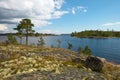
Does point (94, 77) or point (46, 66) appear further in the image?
point (46, 66)

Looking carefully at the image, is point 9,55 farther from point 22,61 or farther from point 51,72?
point 51,72

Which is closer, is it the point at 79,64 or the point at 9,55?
the point at 79,64

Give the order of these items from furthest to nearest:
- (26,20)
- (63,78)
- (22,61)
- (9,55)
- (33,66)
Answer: (26,20)
(9,55)
(22,61)
(33,66)
(63,78)

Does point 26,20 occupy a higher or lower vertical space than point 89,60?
higher

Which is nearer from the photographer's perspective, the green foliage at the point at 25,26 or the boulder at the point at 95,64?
the boulder at the point at 95,64

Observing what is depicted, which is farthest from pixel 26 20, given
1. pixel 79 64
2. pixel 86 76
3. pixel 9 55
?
pixel 86 76

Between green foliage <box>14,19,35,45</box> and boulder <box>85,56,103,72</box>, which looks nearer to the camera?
boulder <box>85,56,103,72</box>

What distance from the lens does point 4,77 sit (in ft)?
72.9

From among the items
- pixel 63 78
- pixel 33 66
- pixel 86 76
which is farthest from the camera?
pixel 33 66

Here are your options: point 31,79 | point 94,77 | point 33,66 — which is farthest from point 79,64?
point 31,79

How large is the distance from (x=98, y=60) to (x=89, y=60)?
62.3 inches

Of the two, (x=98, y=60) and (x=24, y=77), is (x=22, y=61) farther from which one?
(x=98, y=60)

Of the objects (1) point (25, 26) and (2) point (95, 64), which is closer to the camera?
(2) point (95, 64)

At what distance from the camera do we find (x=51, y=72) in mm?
25359
